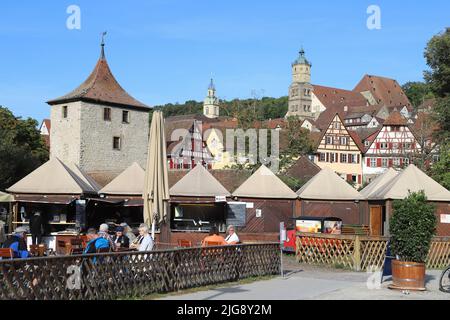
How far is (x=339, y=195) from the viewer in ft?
104

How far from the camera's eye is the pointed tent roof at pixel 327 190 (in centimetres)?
3138

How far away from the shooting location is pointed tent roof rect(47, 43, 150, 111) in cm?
5088

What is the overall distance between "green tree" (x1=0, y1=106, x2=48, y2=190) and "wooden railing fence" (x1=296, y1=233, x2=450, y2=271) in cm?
2851

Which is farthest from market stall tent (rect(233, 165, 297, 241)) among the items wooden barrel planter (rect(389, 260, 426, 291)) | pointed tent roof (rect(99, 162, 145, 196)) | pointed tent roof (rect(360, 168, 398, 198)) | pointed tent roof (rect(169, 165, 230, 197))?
wooden barrel planter (rect(389, 260, 426, 291))

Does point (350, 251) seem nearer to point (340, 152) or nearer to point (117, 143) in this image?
point (117, 143)

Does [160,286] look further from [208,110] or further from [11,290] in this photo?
[208,110]

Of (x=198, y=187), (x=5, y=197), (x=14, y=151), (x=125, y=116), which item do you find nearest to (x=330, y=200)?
(x=198, y=187)

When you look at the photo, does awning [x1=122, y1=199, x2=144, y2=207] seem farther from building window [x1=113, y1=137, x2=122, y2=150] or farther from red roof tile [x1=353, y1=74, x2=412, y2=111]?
red roof tile [x1=353, y1=74, x2=412, y2=111]

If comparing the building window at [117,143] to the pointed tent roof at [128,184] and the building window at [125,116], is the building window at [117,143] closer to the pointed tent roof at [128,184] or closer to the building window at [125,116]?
the building window at [125,116]

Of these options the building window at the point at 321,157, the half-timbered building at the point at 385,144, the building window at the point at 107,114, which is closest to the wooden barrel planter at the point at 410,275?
the building window at the point at 107,114

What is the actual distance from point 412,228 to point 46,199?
62.6ft

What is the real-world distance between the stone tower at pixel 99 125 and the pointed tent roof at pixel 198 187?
19.5 meters

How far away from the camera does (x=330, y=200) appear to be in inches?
1244

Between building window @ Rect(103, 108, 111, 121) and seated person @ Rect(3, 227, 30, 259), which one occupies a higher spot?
building window @ Rect(103, 108, 111, 121)
